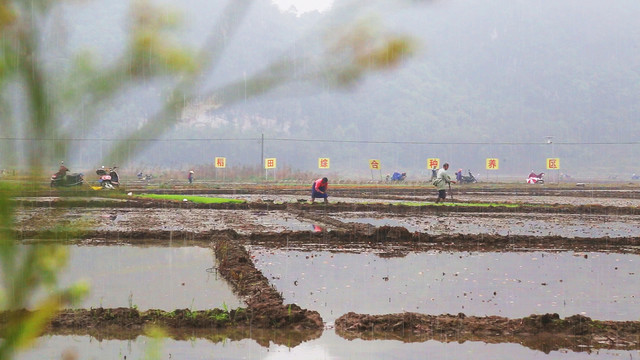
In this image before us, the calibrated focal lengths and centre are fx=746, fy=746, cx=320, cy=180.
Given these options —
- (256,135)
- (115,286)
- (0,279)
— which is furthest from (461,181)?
(256,135)

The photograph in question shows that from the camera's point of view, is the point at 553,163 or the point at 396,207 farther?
the point at 553,163

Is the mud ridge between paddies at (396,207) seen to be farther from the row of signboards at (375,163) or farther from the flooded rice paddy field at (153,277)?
the row of signboards at (375,163)

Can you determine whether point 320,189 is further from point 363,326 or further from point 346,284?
point 363,326

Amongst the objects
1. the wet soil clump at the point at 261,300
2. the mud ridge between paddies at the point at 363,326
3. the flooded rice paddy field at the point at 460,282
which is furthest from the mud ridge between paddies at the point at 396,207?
the mud ridge between paddies at the point at 363,326

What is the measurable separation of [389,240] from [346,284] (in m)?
5.68

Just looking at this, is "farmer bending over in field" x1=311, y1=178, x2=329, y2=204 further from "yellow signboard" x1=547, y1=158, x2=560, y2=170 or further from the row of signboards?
"yellow signboard" x1=547, y1=158, x2=560, y2=170

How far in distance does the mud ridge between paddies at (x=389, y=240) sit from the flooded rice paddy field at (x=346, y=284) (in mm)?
62

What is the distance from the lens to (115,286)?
9.77 m

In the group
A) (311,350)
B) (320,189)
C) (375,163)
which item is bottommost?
(311,350)

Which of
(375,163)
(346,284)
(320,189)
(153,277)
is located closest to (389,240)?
(346,284)

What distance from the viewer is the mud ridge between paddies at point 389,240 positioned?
14.8 metres

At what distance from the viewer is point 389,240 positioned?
51.3 ft

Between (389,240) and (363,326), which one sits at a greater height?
(389,240)

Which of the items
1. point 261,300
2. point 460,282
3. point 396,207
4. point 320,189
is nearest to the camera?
point 261,300
